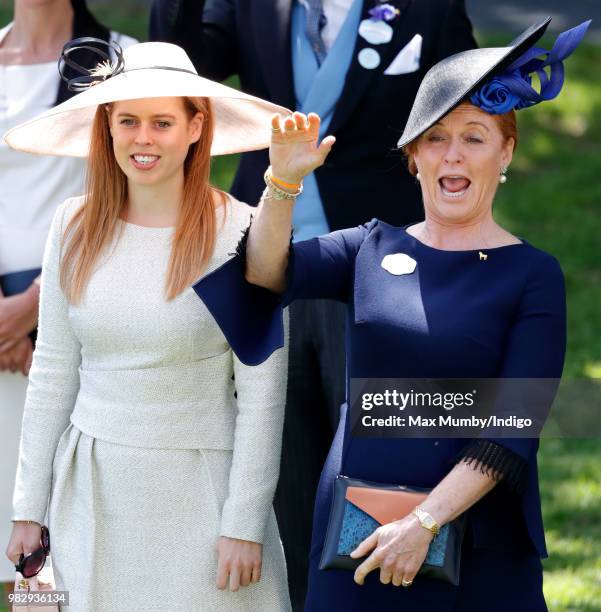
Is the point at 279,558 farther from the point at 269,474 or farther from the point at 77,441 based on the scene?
the point at 77,441

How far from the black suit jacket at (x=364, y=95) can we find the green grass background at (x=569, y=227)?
1545 mm

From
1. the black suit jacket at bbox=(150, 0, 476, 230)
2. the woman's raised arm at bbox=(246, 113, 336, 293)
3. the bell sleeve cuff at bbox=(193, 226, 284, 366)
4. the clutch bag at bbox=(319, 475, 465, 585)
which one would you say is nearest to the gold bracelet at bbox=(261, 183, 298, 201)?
the woman's raised arm at bbox=(246, 113, 336, 293)

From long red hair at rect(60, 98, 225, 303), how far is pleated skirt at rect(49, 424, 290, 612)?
1.27 feet

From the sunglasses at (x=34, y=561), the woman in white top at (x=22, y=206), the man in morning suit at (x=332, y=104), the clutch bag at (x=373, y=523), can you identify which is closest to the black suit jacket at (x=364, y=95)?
the man in morning suit at (x=332, y=104)

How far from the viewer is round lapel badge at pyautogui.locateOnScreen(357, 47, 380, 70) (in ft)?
12.1

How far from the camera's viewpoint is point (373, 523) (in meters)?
2.84

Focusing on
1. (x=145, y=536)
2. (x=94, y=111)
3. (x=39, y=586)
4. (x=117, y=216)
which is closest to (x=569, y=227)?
(x=94, y=111)

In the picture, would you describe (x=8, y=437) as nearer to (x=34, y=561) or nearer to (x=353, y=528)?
(x=34, y=561)

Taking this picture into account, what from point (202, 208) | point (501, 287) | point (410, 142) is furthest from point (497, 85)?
point (202, 208)

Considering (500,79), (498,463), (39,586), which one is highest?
(500,79)

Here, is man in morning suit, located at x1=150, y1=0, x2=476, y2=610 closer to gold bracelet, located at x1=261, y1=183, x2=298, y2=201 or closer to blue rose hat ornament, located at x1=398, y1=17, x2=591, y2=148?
blue rose hat ornament, located at x1=398, y1=17, x2=591, y2=148

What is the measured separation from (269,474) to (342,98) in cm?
105

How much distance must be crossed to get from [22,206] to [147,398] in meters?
1.00

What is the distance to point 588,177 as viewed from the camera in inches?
316
